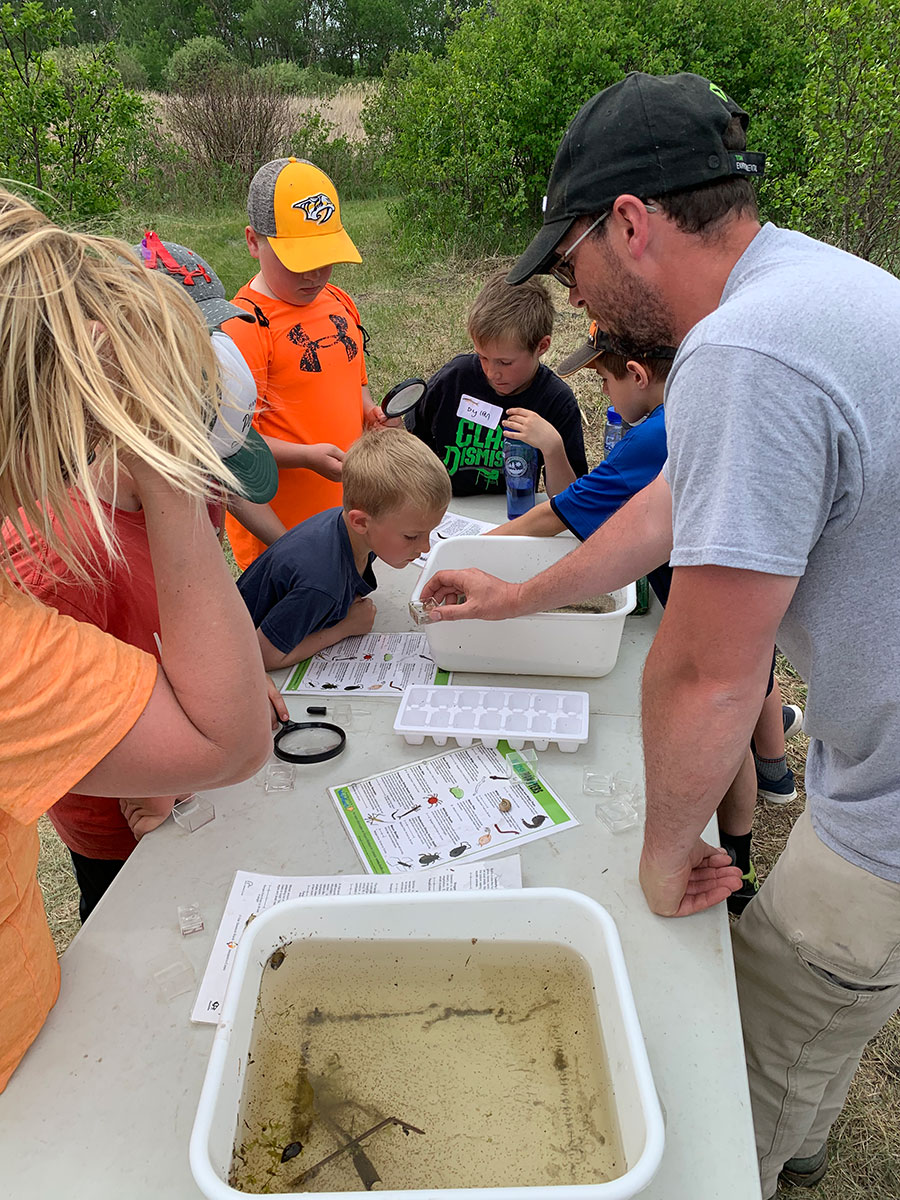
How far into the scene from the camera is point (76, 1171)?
2.96 ft

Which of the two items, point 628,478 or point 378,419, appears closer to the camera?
point 628,478

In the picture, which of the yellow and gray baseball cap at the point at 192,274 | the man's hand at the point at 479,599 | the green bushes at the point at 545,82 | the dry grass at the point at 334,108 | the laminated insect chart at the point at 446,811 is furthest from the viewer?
the dry grass at the point at 334,108

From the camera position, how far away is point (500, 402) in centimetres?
282

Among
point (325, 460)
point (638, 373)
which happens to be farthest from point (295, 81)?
point (638, 373)

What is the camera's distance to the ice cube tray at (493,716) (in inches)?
61.2

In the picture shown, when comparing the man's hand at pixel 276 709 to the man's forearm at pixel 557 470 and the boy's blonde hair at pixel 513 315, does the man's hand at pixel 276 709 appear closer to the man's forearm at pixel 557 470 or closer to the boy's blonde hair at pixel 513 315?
the man's forearm at pixel 557 470

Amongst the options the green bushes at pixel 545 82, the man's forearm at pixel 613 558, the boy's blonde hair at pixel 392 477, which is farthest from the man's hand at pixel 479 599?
the green bushes at pixel 545 82

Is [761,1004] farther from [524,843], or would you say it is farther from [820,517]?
[820,517]

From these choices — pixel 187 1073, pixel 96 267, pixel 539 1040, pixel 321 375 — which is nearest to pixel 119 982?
pixel 187 1073

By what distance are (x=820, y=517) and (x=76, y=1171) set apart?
1.17m

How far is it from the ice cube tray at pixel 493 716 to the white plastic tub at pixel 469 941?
54cm

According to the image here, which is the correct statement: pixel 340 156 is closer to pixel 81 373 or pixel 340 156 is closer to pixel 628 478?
pixel 628 478

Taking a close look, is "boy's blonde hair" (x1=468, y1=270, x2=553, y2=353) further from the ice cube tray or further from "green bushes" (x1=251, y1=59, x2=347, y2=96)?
"green bushes" (x1=251, y1=59, x2=347, y2=96)

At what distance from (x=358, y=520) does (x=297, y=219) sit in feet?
4.10
